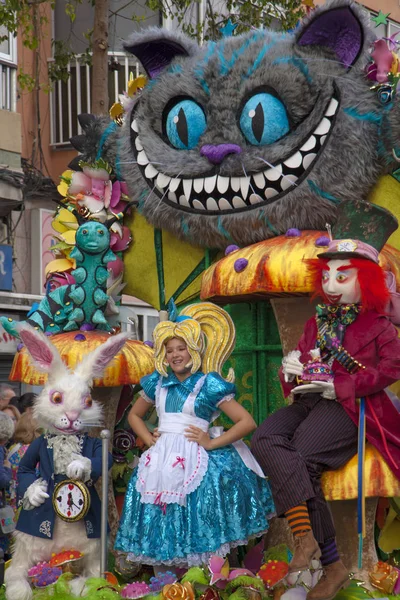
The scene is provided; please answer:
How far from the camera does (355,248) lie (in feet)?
16.5

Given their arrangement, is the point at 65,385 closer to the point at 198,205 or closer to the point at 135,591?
the point at 135,591

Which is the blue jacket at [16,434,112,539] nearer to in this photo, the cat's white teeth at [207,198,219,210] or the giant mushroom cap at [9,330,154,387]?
the giant mushroom cap at [9,330,154,387]

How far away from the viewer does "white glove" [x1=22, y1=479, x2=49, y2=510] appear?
534cm

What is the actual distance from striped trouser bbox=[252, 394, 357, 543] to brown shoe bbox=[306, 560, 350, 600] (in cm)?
14

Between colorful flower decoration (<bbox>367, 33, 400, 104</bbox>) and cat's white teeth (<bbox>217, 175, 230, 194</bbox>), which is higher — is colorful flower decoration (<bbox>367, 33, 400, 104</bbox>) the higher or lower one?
the higher one

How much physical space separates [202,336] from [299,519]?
1.14 metres

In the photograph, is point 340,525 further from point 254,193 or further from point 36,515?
point 254,193

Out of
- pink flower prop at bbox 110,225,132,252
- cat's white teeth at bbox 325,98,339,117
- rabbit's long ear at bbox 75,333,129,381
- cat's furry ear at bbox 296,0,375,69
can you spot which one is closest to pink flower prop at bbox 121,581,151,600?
rabbit's long ear at bbox 75,333,129,381

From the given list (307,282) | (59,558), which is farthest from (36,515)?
(307,282)

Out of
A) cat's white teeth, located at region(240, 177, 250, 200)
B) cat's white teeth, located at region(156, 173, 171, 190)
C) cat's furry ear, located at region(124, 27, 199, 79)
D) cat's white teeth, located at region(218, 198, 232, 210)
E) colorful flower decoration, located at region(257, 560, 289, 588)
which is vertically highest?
cat's furry ear, located at region(124, 27, 199, 79)

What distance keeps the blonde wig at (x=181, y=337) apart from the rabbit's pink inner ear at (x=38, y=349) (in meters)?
0.62

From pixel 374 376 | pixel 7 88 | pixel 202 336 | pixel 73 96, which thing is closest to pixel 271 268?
pixel 202 336

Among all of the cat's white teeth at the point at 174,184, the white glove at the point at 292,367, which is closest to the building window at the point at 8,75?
the cat's white teeth at the point at 174,184

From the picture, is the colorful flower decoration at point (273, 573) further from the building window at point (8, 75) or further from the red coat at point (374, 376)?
the building window at point (8, 75)
